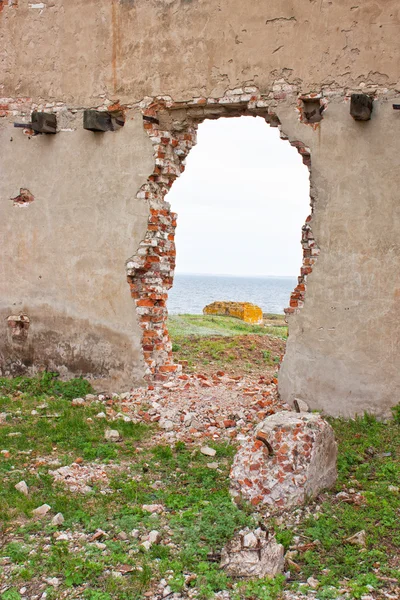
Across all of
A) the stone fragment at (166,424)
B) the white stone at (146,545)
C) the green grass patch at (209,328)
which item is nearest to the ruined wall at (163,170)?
the stone fragment at (166,424)

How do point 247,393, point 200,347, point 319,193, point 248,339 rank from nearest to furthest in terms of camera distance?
point 319,193 → point 247,393 → point 200,347 → point 248,339

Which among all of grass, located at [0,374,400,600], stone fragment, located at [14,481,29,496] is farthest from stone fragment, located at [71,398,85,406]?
stone fragment, located at [14,481,29,496]

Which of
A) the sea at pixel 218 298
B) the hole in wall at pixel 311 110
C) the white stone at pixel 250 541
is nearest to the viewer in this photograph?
the white stone at pixel 250 541

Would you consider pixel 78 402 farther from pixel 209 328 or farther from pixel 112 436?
pixel 209 328

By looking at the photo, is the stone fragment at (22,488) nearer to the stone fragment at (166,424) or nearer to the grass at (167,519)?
the grass at (167,519)

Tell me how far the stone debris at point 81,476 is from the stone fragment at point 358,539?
213 centimetres

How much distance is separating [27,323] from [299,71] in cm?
499

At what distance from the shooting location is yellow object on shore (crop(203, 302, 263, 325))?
1989cm

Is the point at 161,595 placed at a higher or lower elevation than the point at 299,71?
lower

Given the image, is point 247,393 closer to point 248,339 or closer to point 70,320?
point 70,320

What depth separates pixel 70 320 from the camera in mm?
8250

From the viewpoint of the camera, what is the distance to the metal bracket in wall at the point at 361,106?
6.39m

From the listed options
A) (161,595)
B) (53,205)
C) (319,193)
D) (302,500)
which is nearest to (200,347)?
(53,205)

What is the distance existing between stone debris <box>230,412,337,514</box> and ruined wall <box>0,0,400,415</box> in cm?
207
